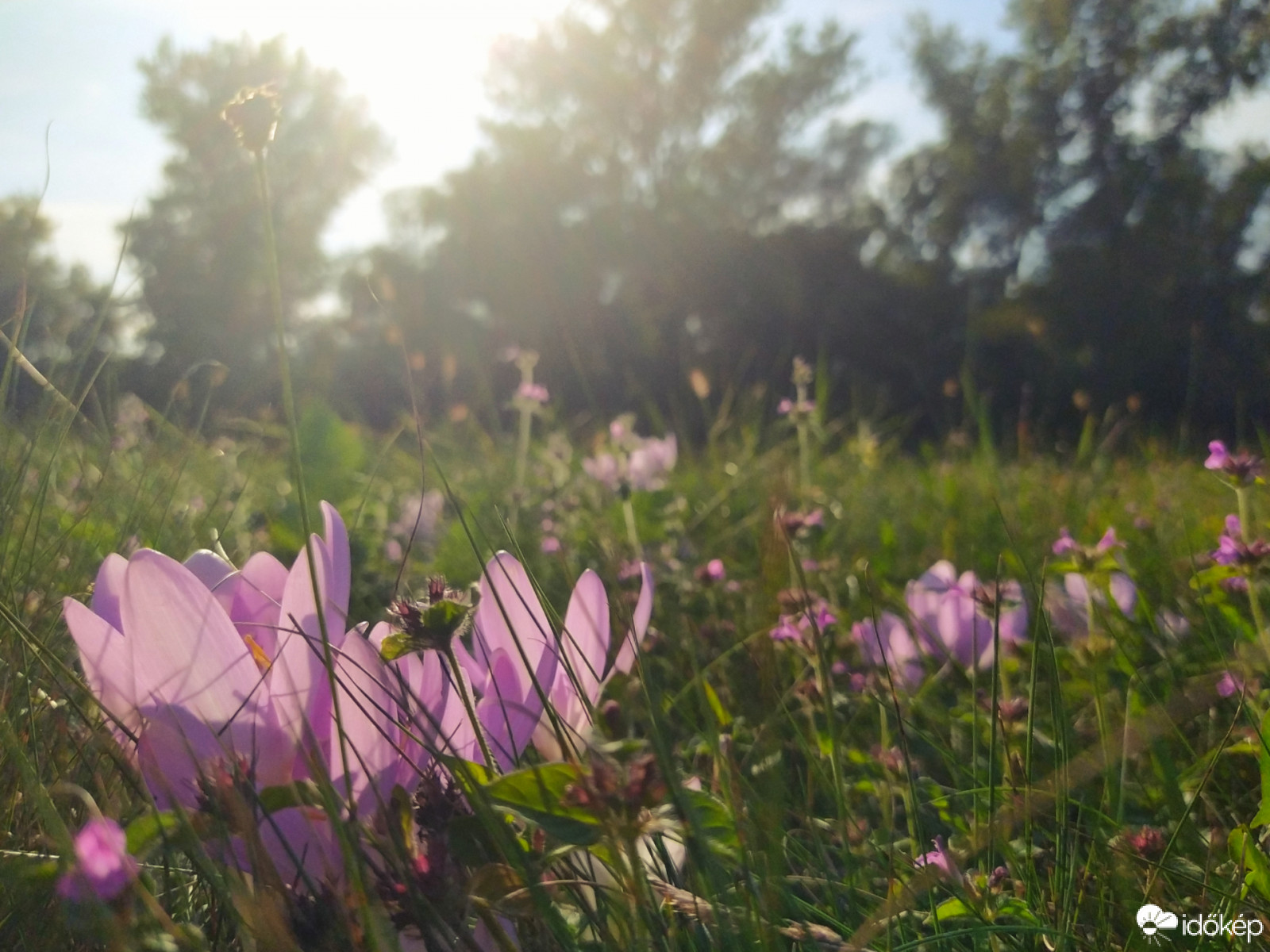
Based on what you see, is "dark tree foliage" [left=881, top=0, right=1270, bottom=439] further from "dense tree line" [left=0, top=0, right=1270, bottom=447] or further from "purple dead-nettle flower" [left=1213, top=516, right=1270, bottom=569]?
"purple dead-nettle flower" [left=1213, top=516, right=1270, bottom=569]

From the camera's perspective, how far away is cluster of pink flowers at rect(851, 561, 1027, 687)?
3.28 feet

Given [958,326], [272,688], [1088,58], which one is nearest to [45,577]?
[272,688]

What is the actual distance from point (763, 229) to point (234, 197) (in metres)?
11.2

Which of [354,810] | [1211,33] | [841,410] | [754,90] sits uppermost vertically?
[754,90]

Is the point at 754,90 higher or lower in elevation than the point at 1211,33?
higher

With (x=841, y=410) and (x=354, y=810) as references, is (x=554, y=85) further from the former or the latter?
(x=354, y=810)

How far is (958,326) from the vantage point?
13.5 metres

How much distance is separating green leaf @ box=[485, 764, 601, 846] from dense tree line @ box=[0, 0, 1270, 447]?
7.99 meters

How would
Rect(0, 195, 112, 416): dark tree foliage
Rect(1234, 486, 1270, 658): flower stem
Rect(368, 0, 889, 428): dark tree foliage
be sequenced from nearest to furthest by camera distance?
Rect(1234, 486, 1270, 658): flower stem, Rect(0, 195, 112, 416): dark tree foliage, Rect(368, 0, 889, 428): dark tree foliage

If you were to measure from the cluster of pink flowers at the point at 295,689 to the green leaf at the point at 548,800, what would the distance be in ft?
0.09

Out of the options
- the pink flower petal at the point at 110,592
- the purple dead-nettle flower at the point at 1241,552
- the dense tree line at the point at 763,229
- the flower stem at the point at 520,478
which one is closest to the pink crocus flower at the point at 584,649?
the pink flower petal at the point at 110,592

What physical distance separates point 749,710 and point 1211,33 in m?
14.6

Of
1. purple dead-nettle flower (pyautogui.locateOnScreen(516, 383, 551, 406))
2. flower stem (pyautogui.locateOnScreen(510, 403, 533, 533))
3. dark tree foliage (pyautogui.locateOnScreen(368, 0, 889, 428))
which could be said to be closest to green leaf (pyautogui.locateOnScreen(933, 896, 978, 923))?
flower stem (pyautogui.locateOnScreen(510, 403, 533, 533))

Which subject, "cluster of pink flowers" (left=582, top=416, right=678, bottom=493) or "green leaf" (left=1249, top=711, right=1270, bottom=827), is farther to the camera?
"cluster of pink flowers" (left=582, top=416, right=678, bottom=493)
